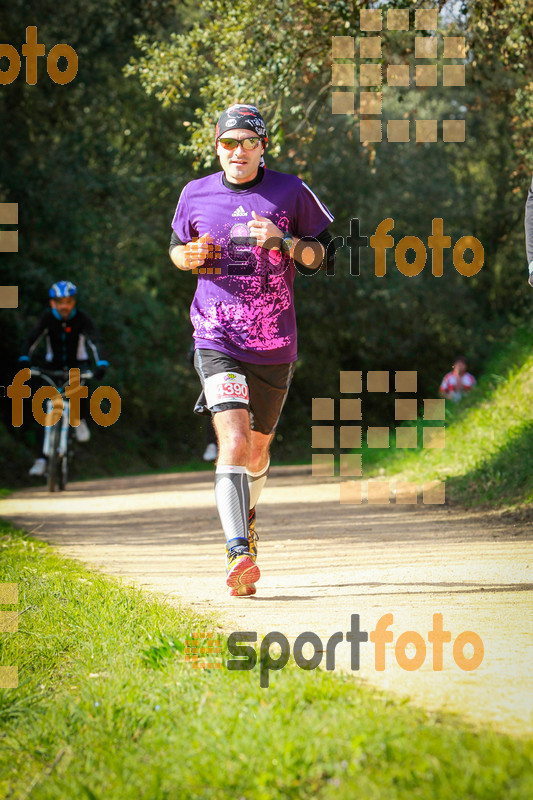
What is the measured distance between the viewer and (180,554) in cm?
711

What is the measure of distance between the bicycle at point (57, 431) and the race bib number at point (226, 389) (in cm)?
715

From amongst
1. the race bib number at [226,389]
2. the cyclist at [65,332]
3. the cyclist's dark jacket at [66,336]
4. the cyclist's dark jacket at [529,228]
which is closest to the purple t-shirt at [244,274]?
the race bib number at [226,389]

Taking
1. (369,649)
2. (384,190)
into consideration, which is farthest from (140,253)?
(369,649)

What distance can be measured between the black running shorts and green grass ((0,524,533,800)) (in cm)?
149

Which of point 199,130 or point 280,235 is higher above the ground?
point 199,130

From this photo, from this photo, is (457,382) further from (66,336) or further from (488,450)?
(66,336)

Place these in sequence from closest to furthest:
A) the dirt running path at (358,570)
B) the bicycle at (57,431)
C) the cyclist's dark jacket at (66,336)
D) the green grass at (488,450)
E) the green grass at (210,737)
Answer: the green grass at (210,737), the dirt running path at (358,570), the green grass at (488,450), the cyclist's dark jacket at (66,336), the bicycle at (57,431)

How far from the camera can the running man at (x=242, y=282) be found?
5.09 meters

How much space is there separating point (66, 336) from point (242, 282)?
7.31 m

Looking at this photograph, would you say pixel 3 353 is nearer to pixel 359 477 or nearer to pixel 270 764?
pixel 359 477

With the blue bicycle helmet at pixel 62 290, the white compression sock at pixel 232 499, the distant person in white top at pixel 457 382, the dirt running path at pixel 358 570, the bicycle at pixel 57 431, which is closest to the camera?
the dirt running path at pixel 358 570

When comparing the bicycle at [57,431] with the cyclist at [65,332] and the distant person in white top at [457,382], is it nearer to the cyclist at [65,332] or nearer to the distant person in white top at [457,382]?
the cyclist at [65,332]

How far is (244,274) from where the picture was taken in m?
5.19

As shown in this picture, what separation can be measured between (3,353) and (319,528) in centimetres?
1312
